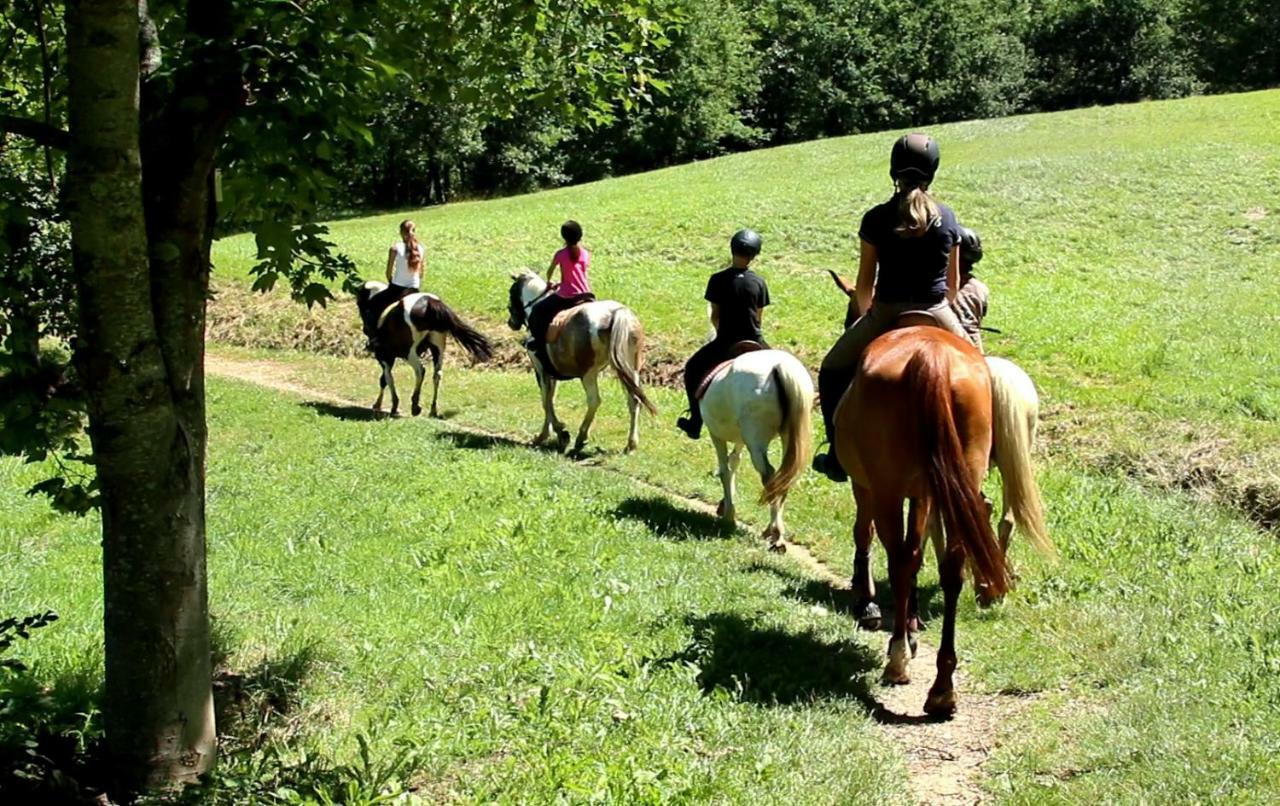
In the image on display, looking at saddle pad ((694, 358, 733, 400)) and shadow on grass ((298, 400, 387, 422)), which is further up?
saddle pad ((694, 358, 733, 400))

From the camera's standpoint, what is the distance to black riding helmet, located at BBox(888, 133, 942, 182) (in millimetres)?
7066

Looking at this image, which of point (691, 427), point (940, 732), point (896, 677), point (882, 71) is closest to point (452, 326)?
point (691, 427)

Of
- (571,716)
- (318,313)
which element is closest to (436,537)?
(571,716)

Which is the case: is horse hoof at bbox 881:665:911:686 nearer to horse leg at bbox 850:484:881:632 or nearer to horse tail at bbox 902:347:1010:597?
horse tail at bbox 902:347:1010:597

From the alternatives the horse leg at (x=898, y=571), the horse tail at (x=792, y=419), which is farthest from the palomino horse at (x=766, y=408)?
the horse leg at (x=898, y=571)

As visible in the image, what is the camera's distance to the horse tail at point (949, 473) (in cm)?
609

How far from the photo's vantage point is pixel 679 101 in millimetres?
67875

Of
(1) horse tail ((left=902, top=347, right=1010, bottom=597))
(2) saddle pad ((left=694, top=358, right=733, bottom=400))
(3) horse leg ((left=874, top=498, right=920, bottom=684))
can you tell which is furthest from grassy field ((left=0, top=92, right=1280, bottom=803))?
(2) saddle pad ((left=694, top=358, right=733, bottom=400))

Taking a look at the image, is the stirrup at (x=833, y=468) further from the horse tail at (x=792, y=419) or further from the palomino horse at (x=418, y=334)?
the palomino horse at (x=418, y=334)

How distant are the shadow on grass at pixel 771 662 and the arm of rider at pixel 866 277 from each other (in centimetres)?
232

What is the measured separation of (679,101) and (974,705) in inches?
2541

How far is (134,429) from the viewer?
14.1 feet

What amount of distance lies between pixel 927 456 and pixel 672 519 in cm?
458

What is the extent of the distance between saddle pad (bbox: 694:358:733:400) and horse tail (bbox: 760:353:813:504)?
2.02 feet
